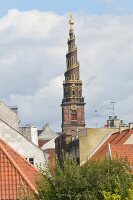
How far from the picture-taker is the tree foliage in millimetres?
31438

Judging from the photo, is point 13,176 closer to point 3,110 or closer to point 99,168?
point 99,168

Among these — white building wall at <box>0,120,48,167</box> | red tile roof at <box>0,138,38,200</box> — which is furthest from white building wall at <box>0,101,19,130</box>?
red tile roof at <box>0,138,38,200</box>

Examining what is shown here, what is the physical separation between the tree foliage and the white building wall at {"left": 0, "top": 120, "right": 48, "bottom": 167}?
68.5ft

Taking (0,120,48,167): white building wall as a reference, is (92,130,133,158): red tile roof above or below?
above

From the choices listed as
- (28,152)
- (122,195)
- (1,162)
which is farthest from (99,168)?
(28,152)

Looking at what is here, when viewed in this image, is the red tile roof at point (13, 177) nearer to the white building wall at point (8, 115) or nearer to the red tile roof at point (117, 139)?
the white building wall at point (8, 115)

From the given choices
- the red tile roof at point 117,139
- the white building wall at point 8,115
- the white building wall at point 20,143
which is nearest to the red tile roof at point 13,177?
the white building wall at point 20,143

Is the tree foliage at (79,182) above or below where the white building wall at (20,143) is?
below

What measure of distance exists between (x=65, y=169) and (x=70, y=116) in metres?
166

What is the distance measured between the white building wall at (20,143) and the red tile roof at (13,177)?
51.0 ft

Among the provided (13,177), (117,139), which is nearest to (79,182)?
(13,177)

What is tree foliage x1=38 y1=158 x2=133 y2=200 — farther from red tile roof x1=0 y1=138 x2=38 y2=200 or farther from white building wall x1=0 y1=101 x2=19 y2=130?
white building wall x1=0 y1=101 x2=19 y2=130

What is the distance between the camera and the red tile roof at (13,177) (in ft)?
113

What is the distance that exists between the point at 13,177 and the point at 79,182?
472cm
